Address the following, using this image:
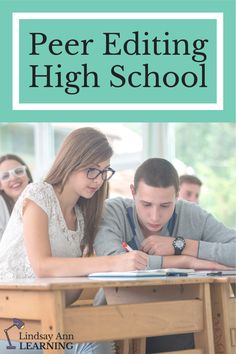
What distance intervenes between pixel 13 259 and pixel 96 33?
1665 millimetres

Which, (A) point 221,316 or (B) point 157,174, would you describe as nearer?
(A) point 221,316

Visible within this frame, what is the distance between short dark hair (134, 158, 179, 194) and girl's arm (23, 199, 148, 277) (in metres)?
0.49

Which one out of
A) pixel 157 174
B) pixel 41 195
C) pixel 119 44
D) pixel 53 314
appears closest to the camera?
pixel 53 314

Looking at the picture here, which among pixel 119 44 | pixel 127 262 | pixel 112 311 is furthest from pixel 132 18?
pixel 112 311

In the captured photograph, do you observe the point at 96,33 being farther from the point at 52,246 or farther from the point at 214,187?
the point at 214,187

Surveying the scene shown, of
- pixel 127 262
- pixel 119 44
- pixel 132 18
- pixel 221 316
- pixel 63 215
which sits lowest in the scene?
pixel 221 316

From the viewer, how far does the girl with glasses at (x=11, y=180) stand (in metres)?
4.24

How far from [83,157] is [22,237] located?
364 mm

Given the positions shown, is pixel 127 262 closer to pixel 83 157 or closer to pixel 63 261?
pixel 63 261

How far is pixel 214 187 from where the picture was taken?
21.3 ft

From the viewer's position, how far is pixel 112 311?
223cm

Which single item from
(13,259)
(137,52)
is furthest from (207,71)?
(13,259)

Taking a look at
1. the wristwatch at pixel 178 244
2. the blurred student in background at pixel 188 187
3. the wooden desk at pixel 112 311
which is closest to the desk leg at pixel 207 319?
the wooden desk at pixel 112 311

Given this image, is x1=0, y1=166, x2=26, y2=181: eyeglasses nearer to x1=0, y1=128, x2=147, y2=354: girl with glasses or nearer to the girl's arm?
x1=0, y1=128, x2=147, y2=354: girl with glasses
